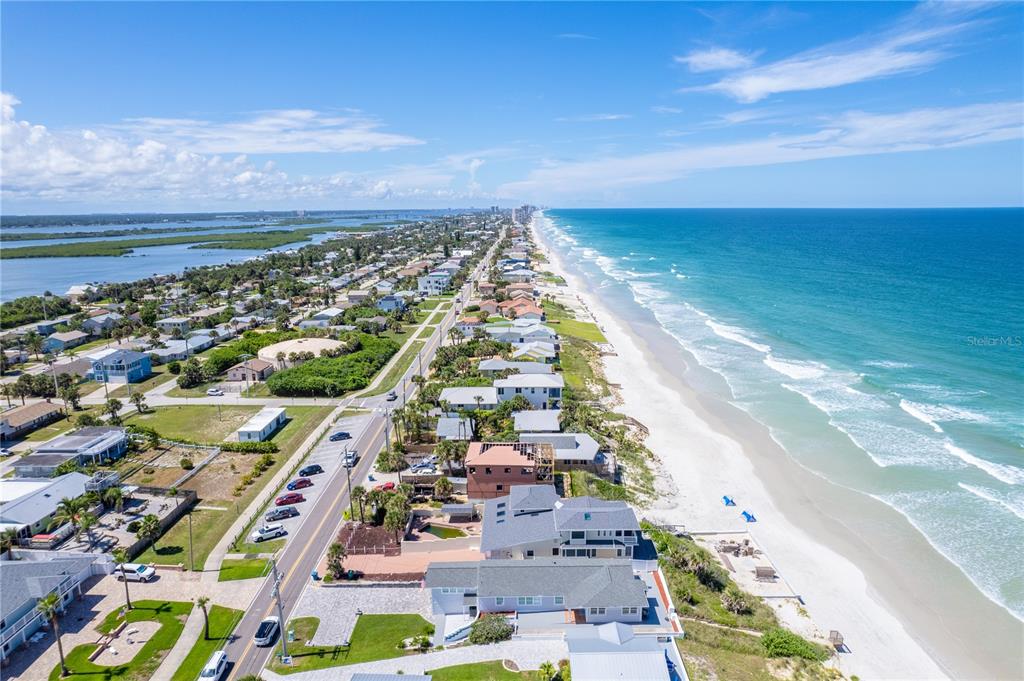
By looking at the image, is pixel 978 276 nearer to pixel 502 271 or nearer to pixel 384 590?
pixel 502 271

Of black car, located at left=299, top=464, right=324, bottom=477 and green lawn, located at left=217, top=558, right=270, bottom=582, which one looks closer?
green lawn, located at left=217, top=558, right=270, bottom=582

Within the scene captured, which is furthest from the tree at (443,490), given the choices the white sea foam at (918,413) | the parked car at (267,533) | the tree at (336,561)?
the white sea foam at (918,413)

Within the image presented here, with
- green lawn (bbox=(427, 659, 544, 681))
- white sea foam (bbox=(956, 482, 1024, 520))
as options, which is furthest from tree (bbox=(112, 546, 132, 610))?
white sea foam (bbox=(956, 482, 1024, 520))

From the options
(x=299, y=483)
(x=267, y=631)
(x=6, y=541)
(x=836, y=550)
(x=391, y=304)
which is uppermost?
(x=391, y=304)

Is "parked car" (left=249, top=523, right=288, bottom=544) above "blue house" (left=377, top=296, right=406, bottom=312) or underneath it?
underneath

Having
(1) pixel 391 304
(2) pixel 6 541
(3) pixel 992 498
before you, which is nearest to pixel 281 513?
(2) pixel 6 541

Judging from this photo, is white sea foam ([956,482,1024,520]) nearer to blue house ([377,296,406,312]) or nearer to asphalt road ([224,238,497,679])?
asphalt road ([224,238,497,679])

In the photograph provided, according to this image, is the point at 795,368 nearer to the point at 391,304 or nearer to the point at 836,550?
the point at 836,550
